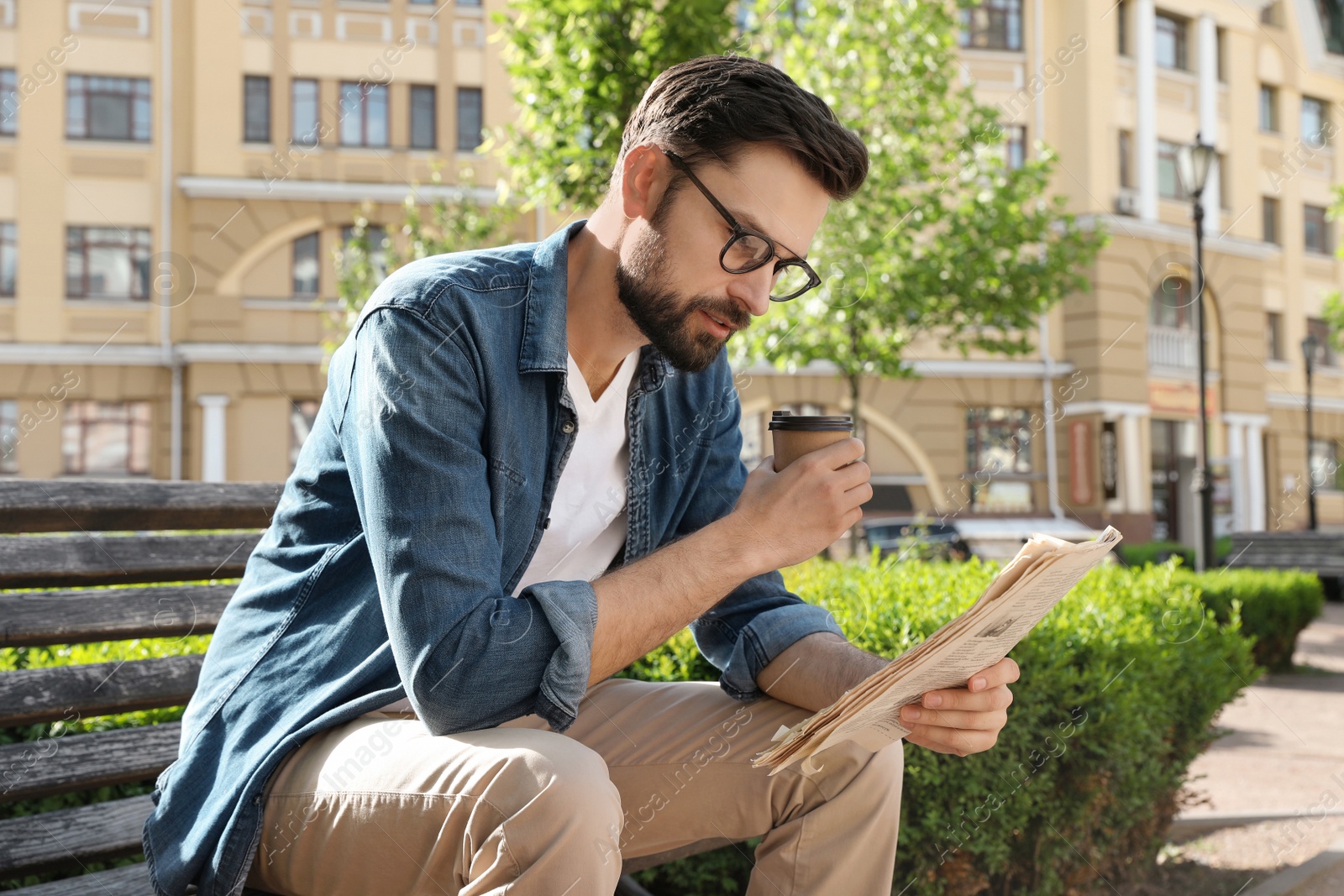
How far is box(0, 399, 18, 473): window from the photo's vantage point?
68.8 ft

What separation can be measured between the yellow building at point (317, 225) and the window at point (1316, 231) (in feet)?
12.3

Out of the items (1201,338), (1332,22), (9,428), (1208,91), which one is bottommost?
(9,428)

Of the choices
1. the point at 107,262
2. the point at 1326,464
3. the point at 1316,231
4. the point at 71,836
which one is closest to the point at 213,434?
the point at 107,262

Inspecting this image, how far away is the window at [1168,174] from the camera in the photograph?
23.6 metres

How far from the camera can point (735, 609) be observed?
7.67ft

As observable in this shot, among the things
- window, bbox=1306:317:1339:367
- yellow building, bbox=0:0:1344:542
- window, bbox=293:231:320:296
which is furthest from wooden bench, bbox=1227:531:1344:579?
window, bbox=293:231:320:296

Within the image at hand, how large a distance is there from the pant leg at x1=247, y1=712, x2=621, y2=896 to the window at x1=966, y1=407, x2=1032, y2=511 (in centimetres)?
2185

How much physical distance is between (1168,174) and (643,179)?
80.8 feet

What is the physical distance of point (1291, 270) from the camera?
2703cm

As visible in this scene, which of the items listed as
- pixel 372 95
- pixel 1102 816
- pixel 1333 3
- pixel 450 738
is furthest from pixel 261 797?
pixel 1333 3

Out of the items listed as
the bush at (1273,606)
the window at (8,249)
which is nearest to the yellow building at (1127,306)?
the bush at (1273,606)

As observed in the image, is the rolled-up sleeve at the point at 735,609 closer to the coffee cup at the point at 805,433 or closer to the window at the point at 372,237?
the coffee cup at the point at 805,433

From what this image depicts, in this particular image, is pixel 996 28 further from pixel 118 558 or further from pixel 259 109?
pixel 118 558

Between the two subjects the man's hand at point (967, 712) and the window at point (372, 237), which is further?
the window at point (372, 237)
